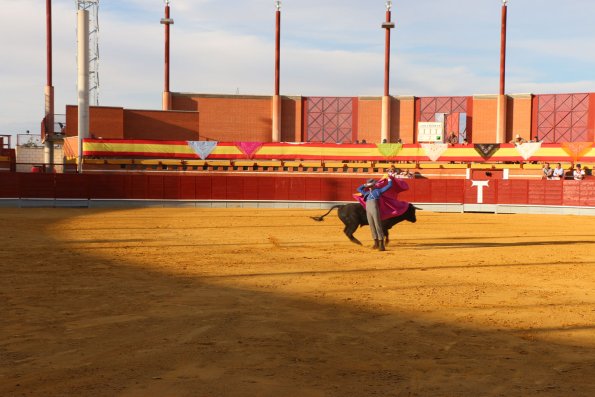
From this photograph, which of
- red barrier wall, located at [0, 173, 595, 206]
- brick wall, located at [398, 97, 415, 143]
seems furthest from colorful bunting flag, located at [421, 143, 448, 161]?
brick wall, located at [398, 97, 415, 143]

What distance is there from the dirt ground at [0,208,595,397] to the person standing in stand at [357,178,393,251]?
34 centimetres

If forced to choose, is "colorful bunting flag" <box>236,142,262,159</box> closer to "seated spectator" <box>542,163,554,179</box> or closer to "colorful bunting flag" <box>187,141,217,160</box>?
"colorful bunting flag" <box>187,141,217,160</box>

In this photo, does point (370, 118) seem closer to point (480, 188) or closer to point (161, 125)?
point (161, 125)

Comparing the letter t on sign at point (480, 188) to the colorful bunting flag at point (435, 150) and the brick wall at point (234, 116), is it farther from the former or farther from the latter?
the brick wall at point (234, 116)

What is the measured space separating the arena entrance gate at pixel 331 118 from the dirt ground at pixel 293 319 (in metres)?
33.6

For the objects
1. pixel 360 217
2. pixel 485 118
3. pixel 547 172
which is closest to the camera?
pixel 360 217

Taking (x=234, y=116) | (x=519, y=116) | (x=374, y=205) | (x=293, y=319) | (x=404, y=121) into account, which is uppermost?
(x=519, y=116)

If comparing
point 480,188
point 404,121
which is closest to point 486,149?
point 480,188

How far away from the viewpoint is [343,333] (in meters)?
5.75

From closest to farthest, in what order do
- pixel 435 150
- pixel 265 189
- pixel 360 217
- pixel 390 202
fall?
pixel 390 202 → pixel 360 217 → pixel 265 189 → pixel 435 150

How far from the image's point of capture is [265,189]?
27.5 m

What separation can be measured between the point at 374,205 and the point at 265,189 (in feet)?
52.0

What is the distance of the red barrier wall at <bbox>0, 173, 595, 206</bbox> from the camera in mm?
25625

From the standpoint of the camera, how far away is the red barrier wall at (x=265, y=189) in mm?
25625
